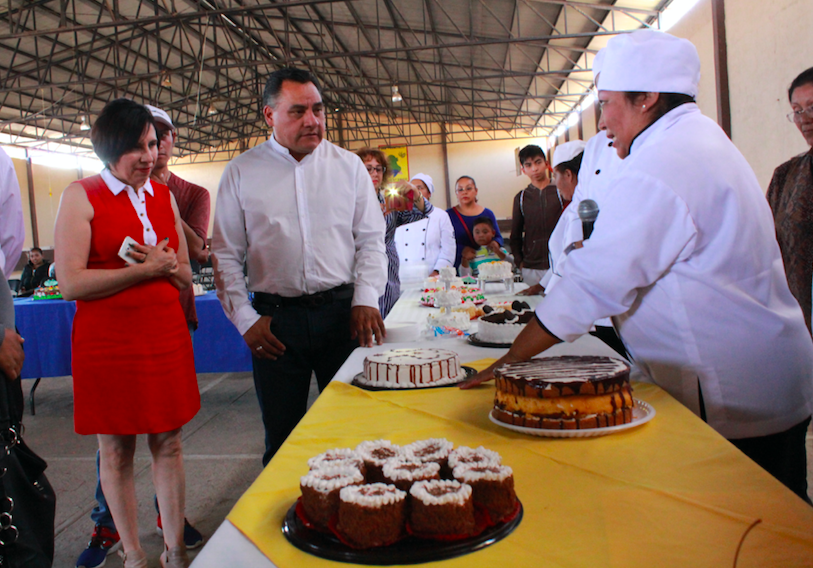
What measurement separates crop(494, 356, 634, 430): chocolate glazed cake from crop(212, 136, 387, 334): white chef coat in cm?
96

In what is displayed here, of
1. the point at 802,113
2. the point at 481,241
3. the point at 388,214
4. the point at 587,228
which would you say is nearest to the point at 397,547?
the point at 587,228

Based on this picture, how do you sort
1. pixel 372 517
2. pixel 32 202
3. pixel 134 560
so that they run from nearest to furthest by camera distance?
pixel 372 517
pixel 134 560
pixel 32 202

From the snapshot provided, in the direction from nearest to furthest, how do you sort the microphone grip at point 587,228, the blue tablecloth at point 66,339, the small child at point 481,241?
the microphone grip at point 587,228 < the blue tablecloth at point 66,339 < the small child at point 481,241

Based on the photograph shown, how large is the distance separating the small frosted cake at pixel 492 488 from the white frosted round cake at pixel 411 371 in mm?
628

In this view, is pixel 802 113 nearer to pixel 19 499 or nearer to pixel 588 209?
pixel 588 209

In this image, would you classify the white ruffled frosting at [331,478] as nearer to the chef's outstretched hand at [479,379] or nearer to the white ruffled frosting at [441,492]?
the white ruffled frosting at [441,492]

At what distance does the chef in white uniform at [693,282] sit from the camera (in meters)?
1.14

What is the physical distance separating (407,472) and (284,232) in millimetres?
1347

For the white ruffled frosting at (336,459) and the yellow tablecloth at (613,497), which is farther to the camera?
the white ruffled frosting at (336,459)

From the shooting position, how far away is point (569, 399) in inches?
37.8

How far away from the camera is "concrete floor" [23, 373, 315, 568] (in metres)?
2.46

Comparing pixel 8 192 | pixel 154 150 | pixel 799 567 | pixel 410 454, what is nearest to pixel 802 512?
pixel 799 567

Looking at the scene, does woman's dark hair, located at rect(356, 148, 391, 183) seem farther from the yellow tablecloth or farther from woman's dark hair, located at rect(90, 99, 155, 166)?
the yellow tablecloth

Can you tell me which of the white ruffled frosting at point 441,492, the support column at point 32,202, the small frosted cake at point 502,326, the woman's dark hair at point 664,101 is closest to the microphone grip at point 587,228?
the small frosted cake at point 502,326
